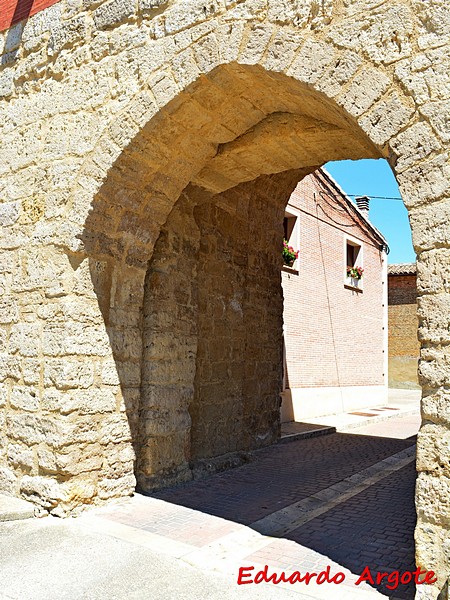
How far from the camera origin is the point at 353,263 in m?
15.0

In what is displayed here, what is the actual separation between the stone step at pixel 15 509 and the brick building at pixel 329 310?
6.40 metres

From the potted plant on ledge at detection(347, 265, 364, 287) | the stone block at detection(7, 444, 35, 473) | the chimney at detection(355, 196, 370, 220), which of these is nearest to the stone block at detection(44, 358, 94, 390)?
the stone block at detection(7, 444, 35, 473)

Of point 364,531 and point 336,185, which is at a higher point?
point 336,185

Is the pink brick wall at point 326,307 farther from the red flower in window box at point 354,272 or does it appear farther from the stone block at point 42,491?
the stone block at point 42,491

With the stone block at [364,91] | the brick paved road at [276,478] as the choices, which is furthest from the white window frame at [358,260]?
the stone block at [364,91]

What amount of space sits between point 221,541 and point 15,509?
5.35ft

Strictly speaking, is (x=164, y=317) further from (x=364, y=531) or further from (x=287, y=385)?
(x=287, y=385)

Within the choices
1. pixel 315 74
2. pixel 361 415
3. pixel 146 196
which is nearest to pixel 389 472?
pixel 146 196

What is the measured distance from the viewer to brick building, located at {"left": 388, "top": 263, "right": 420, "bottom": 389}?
2047 cm

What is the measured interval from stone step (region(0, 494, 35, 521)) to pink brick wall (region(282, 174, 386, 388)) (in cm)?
688

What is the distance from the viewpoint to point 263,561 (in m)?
3.42

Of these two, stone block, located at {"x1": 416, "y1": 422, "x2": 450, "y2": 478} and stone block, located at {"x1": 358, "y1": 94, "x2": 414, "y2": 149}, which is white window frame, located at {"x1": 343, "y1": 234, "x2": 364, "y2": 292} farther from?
stone block, located at {"x1": 416, "y1": 422, "x2": 450, "y2": 478}

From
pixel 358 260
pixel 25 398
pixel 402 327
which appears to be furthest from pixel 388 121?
pixel 402 327

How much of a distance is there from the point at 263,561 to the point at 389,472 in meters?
3.04
